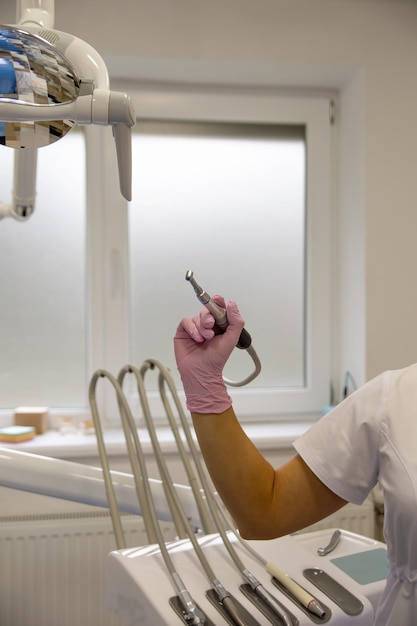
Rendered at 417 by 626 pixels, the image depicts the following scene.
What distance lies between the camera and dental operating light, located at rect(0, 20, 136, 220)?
47cm

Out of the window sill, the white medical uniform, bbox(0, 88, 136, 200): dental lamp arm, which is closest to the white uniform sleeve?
the white medical uniform

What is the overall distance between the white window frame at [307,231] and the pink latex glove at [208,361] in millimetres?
1286

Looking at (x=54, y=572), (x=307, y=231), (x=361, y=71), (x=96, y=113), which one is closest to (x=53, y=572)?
(x=54, y=572)

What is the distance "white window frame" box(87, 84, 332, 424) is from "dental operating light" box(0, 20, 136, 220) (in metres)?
1.47

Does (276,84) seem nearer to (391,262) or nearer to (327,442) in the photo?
(391,262)

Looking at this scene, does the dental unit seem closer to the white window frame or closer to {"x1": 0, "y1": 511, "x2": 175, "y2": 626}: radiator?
{"x1": 0, "y1": 511, "x2": 175, "y2": 626}: radiator

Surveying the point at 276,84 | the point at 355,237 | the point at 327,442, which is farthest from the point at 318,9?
the point at 327,442

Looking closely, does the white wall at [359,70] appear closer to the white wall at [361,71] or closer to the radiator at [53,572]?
the white wall at [361,71]

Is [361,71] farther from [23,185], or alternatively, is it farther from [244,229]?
[23,185]

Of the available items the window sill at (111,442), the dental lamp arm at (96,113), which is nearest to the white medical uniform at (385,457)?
the dental lamp arm at (96,113)

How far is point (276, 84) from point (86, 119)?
1863mm

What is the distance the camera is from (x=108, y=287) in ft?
7.04

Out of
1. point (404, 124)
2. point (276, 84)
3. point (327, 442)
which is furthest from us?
point (276, 84)

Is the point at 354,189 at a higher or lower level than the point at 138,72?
lower
